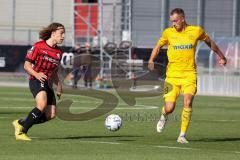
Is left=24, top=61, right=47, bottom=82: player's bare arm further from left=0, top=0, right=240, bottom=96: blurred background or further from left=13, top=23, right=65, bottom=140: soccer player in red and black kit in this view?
left=0, top=0, right=240, bottom=96: blurred background

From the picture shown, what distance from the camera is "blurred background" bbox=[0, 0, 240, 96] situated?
3631cm

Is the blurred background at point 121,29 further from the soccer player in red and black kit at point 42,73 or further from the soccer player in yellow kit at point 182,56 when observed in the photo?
the soccer player in red and black kit at point 42,73

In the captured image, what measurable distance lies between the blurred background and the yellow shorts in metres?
20.6

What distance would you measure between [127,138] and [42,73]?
2029 mm

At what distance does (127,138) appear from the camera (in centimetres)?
1503

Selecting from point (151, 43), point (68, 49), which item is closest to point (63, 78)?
point (68, 49)

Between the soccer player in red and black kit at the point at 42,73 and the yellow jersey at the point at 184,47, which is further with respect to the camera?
the yellow jersey at the point at 184,47

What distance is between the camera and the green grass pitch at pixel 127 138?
12.0m

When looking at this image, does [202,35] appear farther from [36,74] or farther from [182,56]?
[36,74]

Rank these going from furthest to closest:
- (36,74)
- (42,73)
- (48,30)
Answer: (48,30)
(42,73)
(36,74)

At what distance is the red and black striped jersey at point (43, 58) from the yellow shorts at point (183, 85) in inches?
85.1

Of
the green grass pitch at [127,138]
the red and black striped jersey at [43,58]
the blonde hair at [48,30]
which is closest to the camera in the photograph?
the green grass pitch at [127,138]

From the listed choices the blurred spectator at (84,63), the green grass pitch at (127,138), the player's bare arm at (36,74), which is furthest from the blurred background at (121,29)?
the player's bare arm at (36,74)

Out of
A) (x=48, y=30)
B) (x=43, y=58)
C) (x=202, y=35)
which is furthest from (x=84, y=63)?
(x=43, y=58)
